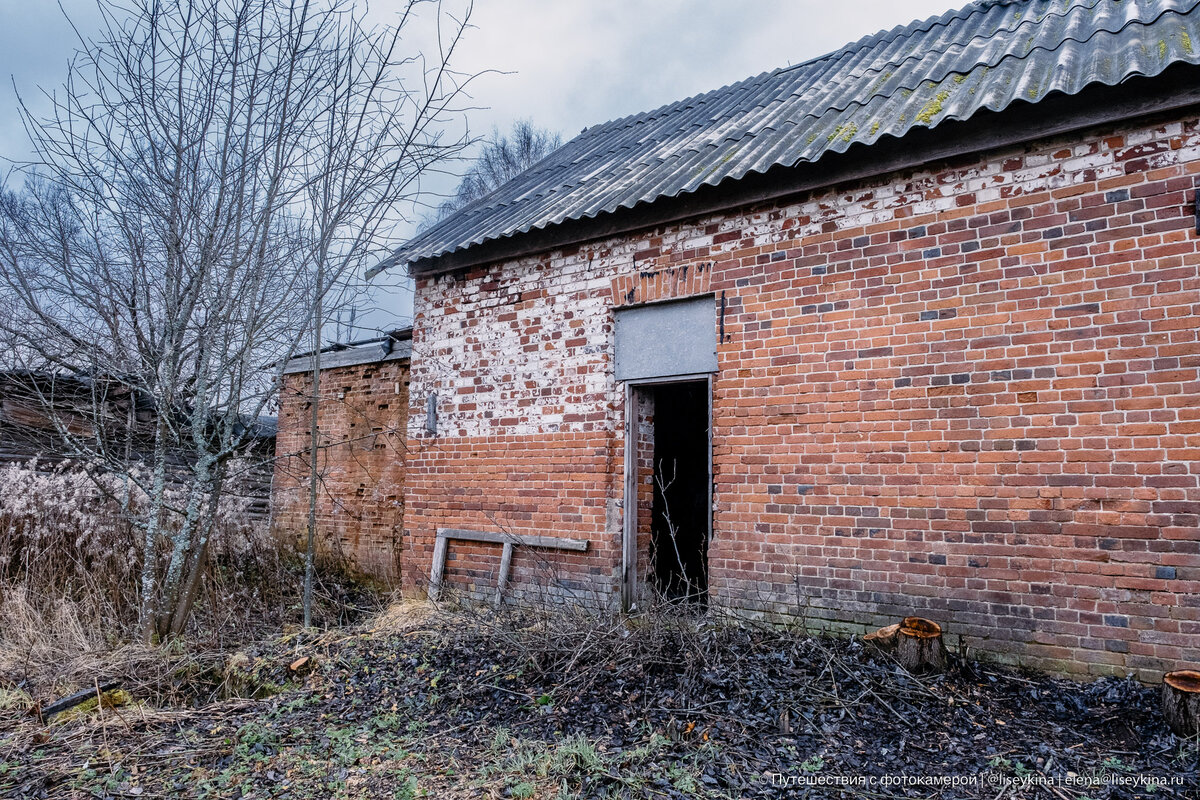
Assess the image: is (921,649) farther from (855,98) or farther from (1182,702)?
(855,98)

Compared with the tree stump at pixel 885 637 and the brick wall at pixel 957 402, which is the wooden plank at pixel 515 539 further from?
the tree stump at pixel 885 637

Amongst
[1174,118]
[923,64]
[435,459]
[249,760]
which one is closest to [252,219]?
[435,459]

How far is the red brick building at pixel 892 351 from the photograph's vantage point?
4418 mm

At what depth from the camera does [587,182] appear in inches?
301

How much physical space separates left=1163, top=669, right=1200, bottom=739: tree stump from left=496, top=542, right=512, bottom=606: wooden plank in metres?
4.88

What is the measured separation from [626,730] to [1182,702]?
2.87 m

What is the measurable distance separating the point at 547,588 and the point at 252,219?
389 cm

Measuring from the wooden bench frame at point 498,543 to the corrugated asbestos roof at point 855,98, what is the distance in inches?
108

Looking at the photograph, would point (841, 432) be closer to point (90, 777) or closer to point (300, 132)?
point (300, 132)

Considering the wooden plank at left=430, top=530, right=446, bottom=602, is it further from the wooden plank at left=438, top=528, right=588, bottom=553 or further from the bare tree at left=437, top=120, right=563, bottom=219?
the bare tree at left=437, top=120, right=563, bottom=219

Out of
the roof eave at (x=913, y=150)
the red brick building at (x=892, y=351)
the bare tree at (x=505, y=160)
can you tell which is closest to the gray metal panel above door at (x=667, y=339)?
the red brick building at (x=892, y=351)

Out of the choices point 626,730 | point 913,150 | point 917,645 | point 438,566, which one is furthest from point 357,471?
point 913,150

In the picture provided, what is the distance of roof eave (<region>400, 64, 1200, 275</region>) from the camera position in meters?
4.46

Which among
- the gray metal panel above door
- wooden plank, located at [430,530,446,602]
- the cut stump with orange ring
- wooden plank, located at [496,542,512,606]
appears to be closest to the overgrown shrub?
wooden plank, located at [430,530,446,602]
